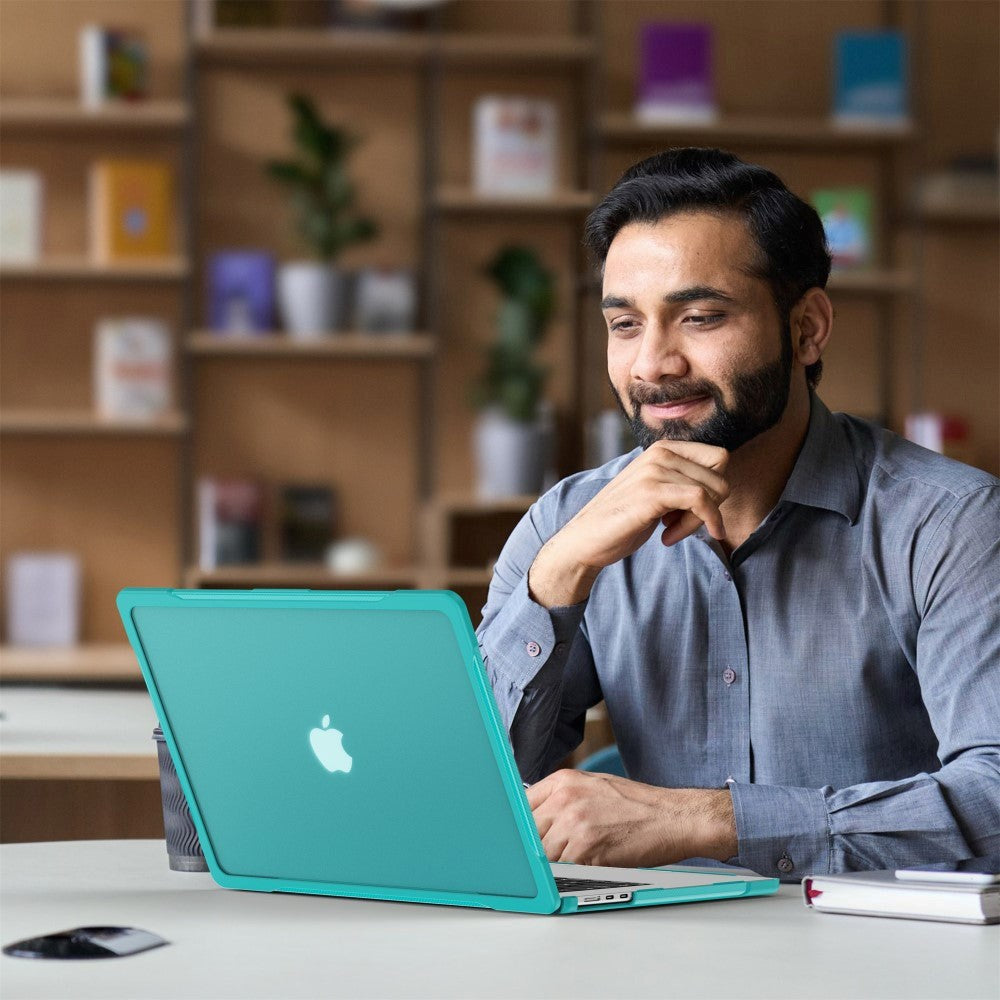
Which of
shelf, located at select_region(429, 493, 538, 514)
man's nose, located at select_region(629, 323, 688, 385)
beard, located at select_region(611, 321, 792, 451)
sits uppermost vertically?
man's nose, located at select_region(629, 323, 688, 385)

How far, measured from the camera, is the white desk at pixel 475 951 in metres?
0.95

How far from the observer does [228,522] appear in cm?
436

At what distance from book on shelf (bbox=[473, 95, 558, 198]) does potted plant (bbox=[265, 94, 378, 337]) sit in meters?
0.36

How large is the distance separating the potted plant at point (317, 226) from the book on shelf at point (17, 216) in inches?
25.9

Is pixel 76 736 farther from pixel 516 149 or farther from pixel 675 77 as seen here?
pixel 675 77

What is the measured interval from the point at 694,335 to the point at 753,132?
2908 mm

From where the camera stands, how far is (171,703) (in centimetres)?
125

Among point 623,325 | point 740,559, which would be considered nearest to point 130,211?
point 623,325

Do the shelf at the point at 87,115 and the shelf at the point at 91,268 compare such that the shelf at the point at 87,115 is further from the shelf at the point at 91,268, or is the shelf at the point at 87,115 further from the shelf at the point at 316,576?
the shelf at the point at 316,576

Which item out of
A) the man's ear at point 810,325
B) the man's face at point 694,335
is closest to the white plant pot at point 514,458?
the man's ear at point 810,325

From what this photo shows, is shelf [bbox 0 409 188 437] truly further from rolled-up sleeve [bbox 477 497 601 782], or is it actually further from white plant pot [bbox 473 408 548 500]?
rolled-up sleeve [bbox 477 497 601 782]

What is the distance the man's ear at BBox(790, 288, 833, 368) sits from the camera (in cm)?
178

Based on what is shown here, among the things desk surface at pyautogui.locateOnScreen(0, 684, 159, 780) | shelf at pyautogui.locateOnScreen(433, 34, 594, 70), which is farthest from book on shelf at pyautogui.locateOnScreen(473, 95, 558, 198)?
desk surface at pyautogui.locateOnScreen(0, 684, 159, 780)

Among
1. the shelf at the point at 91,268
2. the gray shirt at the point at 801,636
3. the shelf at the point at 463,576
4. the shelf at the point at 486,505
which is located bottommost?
the shelf at the point at 463,576
